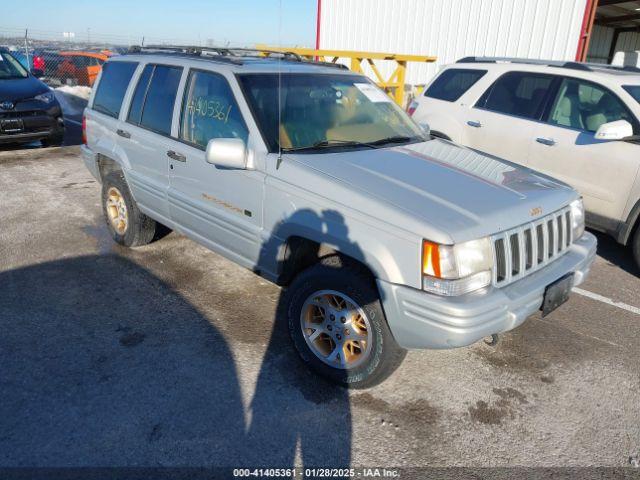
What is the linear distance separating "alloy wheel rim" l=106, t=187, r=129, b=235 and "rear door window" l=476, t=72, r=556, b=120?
425cm

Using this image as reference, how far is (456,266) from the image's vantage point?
2.56 meters

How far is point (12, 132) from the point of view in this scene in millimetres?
8656

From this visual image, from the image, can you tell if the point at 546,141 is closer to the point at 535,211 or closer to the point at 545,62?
the point at 545,62

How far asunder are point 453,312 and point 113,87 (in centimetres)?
401

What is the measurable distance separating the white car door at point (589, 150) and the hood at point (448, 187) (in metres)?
1.83

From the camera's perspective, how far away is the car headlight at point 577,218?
3410 mm

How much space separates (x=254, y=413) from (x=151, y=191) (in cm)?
232

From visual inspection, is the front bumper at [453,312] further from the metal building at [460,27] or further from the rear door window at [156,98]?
the metal building at [460,27]

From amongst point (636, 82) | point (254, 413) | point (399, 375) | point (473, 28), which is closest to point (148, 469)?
point (254, 413)

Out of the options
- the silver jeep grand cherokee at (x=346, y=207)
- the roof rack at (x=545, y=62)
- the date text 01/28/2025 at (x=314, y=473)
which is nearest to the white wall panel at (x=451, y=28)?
the roof rack at (x=545, y=62)

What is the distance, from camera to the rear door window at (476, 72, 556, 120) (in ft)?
18.7

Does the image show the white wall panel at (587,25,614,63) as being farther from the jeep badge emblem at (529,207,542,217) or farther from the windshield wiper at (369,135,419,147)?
the jeep badge emblem at (529,207,542,217)

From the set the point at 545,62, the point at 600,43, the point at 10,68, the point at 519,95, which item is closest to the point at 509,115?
the point at 519,95

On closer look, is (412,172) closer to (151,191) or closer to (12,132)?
(151,191)
